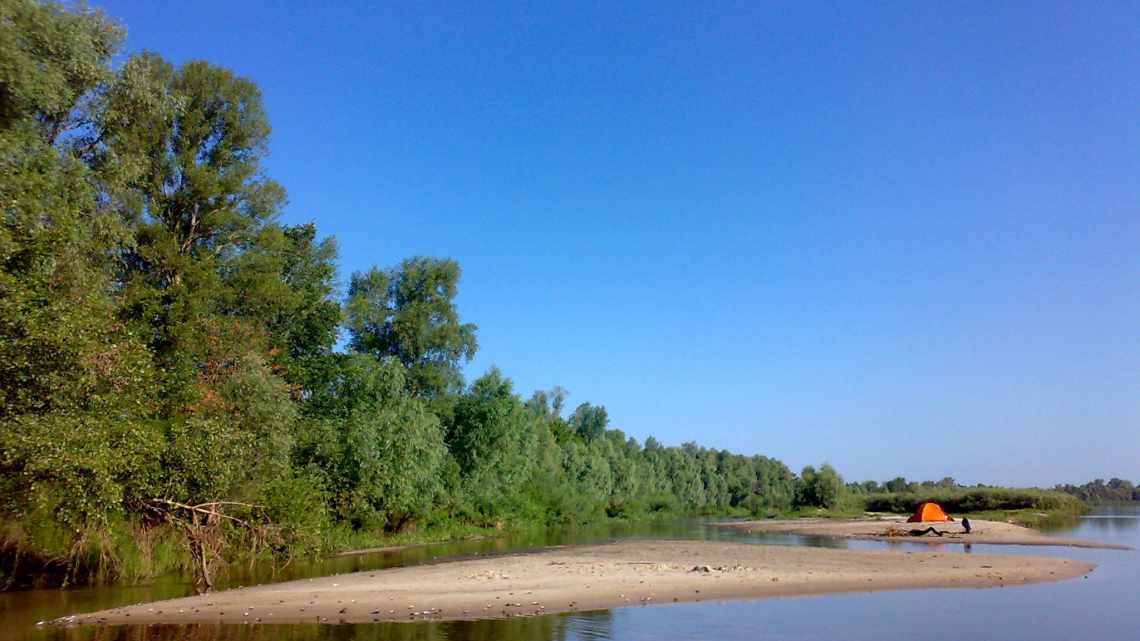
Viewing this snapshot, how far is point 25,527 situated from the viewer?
26.3 metres

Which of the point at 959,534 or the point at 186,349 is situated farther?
the point at 959,534

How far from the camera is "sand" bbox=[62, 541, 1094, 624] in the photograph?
73.7 feet

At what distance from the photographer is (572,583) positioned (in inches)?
1085

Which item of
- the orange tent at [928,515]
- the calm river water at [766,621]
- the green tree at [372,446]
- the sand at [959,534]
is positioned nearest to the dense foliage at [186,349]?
the green tree at [372,446]

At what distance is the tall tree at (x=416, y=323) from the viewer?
215 ft

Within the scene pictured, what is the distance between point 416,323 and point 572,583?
41444 mm

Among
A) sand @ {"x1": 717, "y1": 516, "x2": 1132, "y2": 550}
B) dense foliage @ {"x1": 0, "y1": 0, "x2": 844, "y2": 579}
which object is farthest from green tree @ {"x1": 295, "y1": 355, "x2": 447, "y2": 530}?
sand @ {"x1": 717, "y1": 516, "x2": 1132, "y2": 550}

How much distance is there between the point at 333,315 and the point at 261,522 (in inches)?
864

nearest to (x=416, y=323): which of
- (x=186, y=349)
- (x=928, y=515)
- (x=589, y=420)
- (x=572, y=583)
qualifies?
(x=186, y=349)

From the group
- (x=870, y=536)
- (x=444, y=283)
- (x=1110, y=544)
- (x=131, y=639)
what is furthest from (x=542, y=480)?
(x=131, y=639)

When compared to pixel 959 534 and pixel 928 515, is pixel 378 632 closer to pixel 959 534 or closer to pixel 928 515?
pixel 959 534

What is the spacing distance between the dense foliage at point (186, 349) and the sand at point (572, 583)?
5.03m

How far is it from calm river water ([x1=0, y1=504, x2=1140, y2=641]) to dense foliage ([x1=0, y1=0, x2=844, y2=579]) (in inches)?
142

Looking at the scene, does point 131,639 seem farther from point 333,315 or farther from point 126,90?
point 333,315
